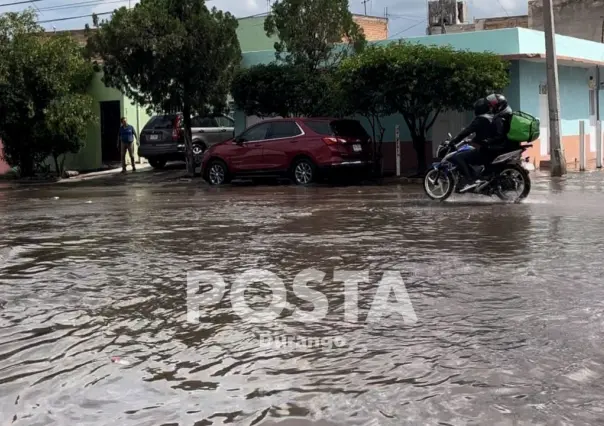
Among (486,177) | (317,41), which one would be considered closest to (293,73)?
(317,41)

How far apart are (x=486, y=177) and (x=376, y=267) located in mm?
6475

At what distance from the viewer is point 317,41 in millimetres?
22438

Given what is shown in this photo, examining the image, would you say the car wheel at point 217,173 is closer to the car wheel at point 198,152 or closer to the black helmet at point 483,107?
the car wheel at point 198,152

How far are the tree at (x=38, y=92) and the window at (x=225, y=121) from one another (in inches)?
173

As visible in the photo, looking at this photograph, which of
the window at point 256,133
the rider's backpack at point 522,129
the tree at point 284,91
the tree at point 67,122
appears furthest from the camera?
the tree at point 67,122

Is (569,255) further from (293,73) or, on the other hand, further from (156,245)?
(293,73)

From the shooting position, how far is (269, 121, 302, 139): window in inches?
765

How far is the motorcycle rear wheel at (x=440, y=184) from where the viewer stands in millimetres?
14203

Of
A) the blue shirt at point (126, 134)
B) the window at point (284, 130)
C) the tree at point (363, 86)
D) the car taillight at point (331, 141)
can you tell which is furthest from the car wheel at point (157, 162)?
the car taillight at point (331, 141)

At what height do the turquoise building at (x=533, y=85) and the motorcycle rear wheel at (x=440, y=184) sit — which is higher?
the turquoise building at (x=533, y=85)

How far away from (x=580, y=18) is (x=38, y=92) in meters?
26.2

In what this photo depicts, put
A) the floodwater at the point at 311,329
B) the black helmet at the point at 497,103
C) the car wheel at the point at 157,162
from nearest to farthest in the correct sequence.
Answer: the floodwater at the point at 311,329
the black helmet at the point at 497,103
the car wheel at the point at 157,162

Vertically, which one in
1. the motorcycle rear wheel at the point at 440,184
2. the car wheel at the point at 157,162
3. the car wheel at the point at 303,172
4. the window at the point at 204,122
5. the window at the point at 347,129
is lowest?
the motorcycle rear wheel at the point at 440,184

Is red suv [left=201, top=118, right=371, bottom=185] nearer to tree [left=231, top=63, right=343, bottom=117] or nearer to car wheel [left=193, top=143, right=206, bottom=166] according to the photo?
tree [left=231, top=63, right=343, bottom=117]
